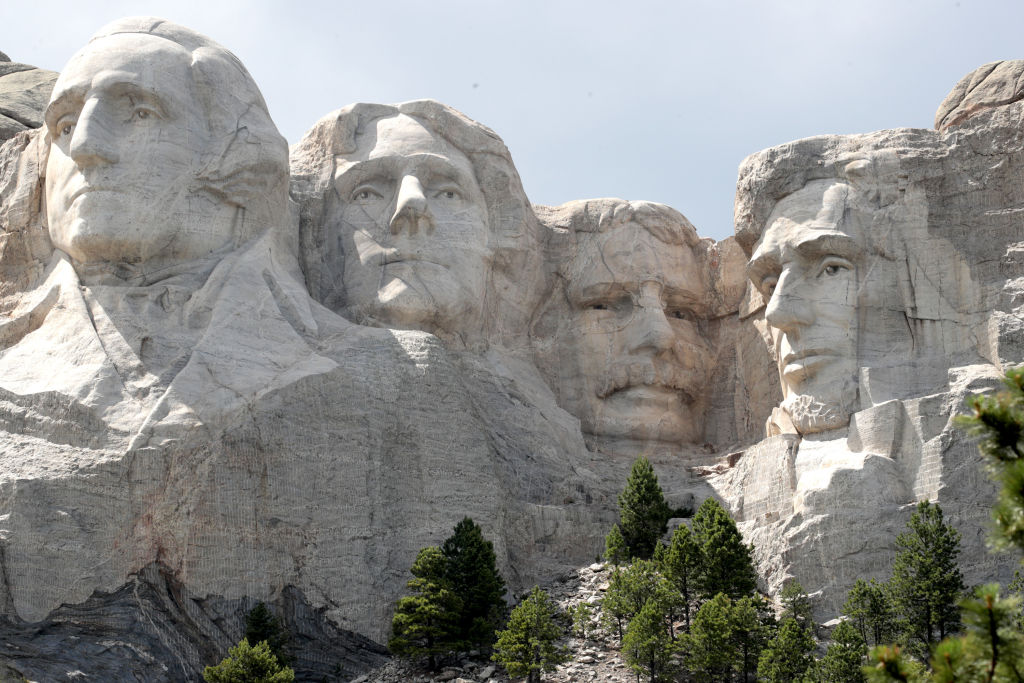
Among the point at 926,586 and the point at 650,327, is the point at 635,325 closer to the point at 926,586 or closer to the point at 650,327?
the point at 650,327

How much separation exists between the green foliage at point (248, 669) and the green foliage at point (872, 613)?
656 cm

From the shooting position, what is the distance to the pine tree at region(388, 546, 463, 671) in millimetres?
22109

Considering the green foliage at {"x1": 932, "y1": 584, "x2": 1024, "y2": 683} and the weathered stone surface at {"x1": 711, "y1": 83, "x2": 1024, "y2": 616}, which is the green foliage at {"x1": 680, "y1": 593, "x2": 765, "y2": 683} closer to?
the weathered stone surface at {"x1": 711, "y1": 83, "x2": 1024, "y2": 616}

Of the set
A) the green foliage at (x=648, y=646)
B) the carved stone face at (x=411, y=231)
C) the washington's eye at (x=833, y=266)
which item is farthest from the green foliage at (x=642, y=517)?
the carved stone face at (x=411, y=231)

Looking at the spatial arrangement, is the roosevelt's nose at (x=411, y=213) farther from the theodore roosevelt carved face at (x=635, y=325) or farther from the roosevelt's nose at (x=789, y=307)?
the roosevelt's nose at (x=789, y=307)

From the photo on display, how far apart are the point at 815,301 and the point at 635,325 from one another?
4.20 m

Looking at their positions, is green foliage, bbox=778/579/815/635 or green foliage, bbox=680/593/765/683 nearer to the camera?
green foliage, bbox=680/593/765/683

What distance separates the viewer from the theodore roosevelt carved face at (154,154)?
25.3 meters

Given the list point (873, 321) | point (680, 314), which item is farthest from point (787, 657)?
point (680, 314)

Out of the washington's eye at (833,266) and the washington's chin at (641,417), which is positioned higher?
the washington's eye at (833,266)

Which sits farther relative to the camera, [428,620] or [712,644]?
[428,620]

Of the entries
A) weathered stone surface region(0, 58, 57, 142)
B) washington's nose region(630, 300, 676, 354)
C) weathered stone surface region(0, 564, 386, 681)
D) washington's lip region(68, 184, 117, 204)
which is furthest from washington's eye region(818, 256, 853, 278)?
weathered stone surface region(0, 58, 57, 142)

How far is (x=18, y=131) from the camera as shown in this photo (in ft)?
101

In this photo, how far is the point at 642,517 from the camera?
24797 millimetres
